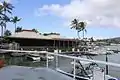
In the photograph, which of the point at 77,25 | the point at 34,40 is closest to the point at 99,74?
the point at 34,40

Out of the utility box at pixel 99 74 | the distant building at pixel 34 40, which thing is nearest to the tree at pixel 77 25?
the distant building at pixel 34 40

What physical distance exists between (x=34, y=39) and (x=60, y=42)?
9.76 metres

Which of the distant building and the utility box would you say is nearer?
the utility box

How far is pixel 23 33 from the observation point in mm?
62469

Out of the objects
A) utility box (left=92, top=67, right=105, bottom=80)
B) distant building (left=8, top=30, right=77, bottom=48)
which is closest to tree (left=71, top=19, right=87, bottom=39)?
distant building (left=8, top=30, right=77, bottom=48)

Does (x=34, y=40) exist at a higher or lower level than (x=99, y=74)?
higher

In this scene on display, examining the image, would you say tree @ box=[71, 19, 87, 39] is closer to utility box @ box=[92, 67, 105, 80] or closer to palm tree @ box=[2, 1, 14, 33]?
palm tree @ box=[2, 1, 14, 33]

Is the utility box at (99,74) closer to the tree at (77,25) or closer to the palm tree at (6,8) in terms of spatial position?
the palm tree at (6,8)

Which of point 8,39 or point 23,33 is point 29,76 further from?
point 23,33

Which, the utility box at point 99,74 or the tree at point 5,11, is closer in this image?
the utility box at point 99,74

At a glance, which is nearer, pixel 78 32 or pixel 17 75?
pixel 17 75

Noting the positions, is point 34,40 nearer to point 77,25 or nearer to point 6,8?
point 6,8

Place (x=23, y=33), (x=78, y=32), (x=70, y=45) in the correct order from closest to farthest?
(x=23, y=33) < (x=70, y=45) < (x=78, y=32)

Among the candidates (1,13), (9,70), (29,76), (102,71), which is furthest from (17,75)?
(1,13)
